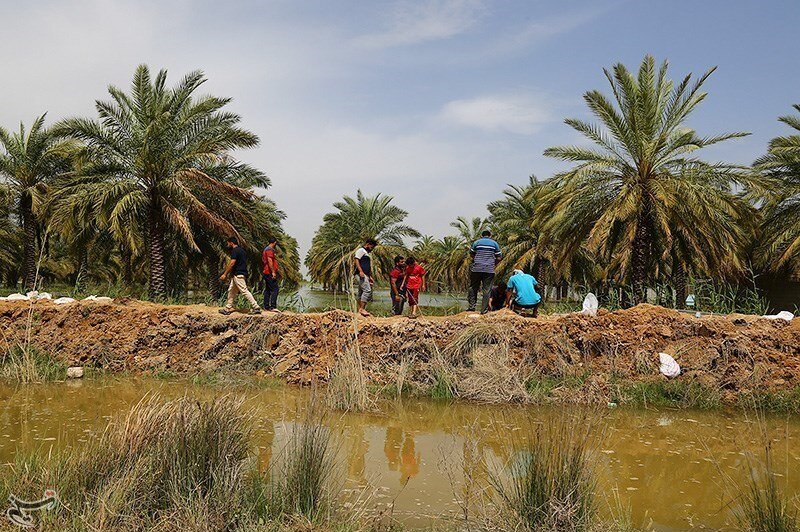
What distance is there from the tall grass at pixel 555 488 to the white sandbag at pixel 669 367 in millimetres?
6300

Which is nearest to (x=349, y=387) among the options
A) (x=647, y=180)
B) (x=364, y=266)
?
(x=364, y=266)

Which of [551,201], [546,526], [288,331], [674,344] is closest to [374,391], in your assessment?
[288,331]

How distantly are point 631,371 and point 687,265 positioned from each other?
10628mm

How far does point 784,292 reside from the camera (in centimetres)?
2475

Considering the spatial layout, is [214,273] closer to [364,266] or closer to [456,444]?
[364,266]

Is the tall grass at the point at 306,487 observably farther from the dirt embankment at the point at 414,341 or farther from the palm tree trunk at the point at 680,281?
the palm tree trunk at the point at 680,281

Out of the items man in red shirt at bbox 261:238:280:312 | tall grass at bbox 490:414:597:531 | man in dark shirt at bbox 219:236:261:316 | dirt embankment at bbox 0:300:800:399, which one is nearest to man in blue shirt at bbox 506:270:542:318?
dirt embankment at bbox 0:300:800:399

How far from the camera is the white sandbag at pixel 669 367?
31.6 feet

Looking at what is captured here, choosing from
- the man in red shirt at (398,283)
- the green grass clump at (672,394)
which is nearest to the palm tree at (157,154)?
the man in red shirt at (398,283)

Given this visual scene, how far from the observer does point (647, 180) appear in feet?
51.0

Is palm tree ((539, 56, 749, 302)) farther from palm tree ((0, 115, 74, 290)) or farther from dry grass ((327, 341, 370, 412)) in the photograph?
palm tree ((0, 115, 74, 290))

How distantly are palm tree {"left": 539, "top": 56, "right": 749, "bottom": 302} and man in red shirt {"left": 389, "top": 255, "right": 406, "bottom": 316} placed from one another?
5227 millimetres

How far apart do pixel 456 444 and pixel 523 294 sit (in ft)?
17.7

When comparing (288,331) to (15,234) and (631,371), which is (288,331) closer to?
(631,371)
